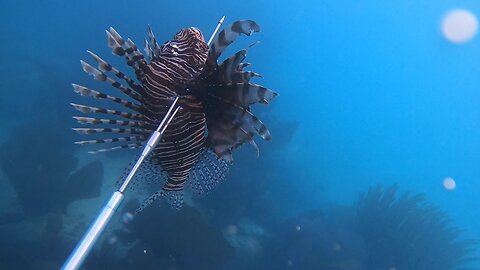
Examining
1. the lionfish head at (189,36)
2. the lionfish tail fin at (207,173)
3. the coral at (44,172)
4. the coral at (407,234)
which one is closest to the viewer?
the lionfish head at (189,36)

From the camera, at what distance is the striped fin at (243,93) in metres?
1.94

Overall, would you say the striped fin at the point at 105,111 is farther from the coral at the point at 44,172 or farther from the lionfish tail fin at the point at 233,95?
the coral at the point at 44,172

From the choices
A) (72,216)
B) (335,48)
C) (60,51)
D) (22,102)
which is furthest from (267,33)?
(335,48)

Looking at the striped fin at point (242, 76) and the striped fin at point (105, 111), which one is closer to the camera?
the striped fin at point (242, 76)

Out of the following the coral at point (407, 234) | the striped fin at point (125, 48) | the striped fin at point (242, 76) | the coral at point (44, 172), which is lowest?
the coral at point (44, 172)

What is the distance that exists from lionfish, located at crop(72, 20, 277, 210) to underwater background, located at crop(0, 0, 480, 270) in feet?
21.0

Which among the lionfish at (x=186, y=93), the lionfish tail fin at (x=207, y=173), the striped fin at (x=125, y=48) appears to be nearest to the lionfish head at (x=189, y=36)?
the lionfish at (x=186, y=93)

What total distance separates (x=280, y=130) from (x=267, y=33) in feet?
43.0

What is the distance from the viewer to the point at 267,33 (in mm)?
26531

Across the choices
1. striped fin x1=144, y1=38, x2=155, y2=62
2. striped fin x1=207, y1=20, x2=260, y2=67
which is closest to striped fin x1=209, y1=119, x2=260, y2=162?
striped fin x1=207, y1=20, x2=260, y2=67

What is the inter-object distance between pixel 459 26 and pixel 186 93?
64440mm

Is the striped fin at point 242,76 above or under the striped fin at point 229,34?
under

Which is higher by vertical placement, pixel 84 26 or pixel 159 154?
pixel 84 26

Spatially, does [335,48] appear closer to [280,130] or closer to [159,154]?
[280,130]
